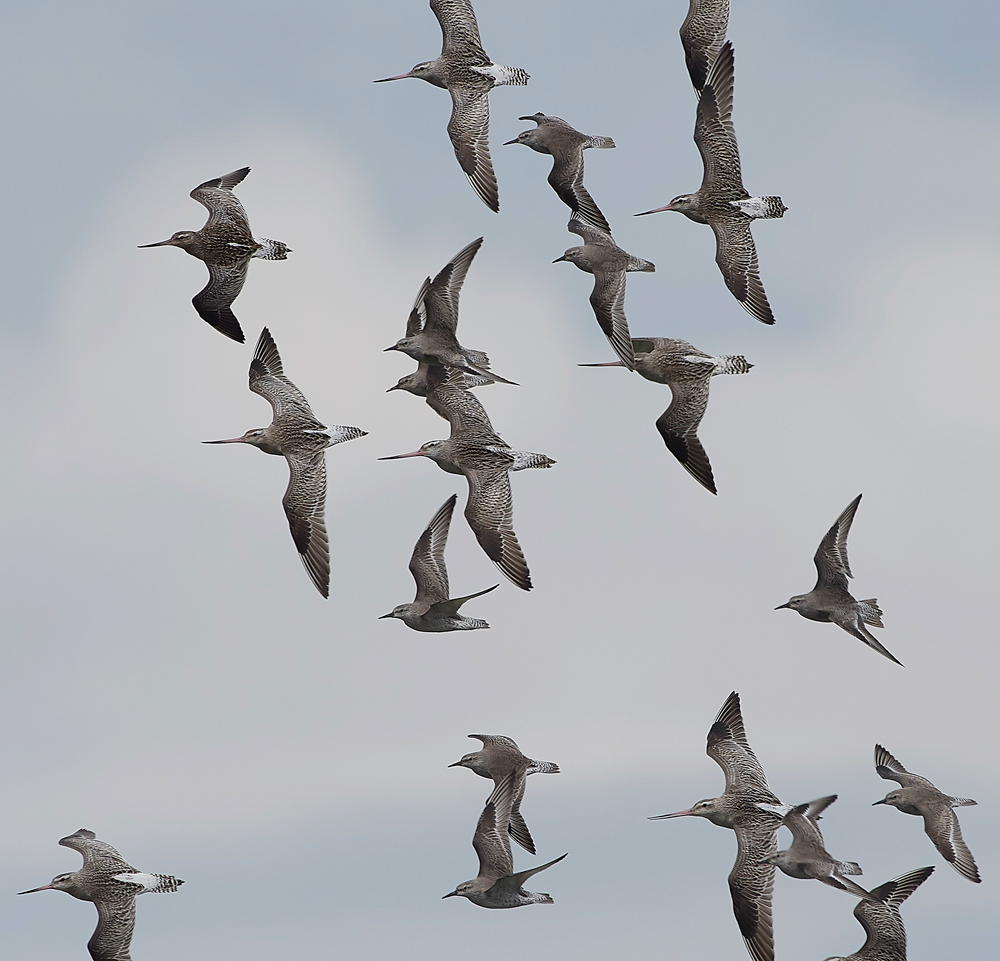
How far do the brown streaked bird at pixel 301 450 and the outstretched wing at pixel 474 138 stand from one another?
2.92 meters

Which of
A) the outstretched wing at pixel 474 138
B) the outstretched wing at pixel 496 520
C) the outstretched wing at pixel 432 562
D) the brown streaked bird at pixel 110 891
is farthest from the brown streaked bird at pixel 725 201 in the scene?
the brown streaked bird at pixel 110 891

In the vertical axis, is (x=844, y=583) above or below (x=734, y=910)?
above

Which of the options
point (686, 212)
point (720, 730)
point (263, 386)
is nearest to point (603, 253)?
point (686, 212)

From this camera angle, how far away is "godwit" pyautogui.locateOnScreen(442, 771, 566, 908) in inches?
589

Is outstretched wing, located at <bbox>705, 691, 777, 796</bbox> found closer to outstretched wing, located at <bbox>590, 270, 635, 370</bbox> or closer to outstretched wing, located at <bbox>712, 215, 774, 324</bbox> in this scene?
outstretched wing, located at <bbox>590, 270, 635, 370</bbox>

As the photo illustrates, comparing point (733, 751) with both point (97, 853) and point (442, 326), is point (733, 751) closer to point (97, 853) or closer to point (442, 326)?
point (442, 326)

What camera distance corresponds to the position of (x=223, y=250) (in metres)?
16.2

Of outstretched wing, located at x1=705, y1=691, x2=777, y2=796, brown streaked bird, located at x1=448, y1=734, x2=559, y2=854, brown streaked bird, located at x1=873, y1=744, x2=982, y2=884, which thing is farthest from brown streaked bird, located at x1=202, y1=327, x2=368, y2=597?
brown streaked bird, located at x1=873, y1=744, x2=982, y2=884

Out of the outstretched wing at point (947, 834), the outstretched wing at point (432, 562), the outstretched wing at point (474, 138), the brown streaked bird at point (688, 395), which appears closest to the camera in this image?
the brown streaked bird at point (688, 395)

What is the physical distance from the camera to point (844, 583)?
16.4 meters

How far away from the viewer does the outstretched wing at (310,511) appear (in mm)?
15695

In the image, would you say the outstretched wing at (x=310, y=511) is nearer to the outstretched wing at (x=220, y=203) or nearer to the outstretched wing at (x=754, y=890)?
the outstretched wing at (x=220, y=203)

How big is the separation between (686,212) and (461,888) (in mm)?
7241

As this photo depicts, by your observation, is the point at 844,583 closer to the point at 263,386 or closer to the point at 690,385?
the point at 690,385
